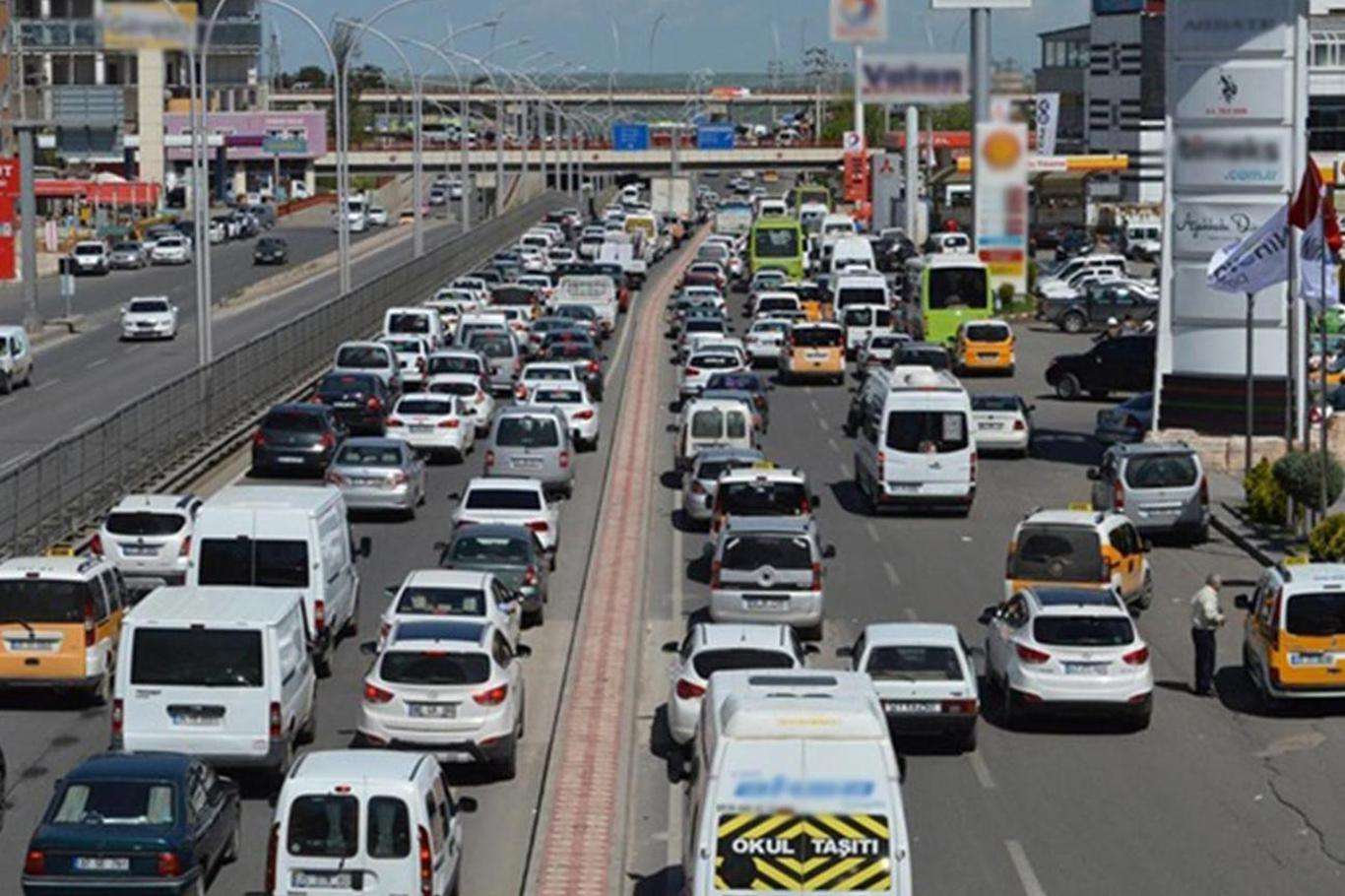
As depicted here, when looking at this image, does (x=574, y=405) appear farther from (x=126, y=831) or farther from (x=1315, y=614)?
(x=126, y=831)

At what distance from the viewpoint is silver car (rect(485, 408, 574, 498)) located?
46219 millimetres

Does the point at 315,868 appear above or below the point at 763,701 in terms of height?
below

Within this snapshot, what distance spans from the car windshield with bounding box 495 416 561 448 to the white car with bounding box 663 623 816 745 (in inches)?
766

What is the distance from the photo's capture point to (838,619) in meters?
35.2

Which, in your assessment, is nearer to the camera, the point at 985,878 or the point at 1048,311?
the point at 985,878

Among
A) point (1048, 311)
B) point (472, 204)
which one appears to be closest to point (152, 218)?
point (472, 204)

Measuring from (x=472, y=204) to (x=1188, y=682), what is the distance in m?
154

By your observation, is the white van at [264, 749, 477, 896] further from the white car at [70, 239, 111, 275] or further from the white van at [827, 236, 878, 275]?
the white car at [70, 239, 111, 275]

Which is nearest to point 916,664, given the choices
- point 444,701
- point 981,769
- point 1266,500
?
point 981,769

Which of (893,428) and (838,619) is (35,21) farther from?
(893,428)

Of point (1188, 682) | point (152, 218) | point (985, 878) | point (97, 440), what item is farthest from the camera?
point (152, 218)

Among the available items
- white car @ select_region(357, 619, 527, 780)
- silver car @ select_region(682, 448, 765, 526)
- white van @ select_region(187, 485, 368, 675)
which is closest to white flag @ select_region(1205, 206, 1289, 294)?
silver car @ select_region(682, 448, 765, 526)

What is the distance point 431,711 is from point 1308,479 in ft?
68.2

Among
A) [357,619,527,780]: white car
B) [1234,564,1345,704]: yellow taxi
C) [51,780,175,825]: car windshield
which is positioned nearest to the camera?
[51,780,175,825]: car windshield
